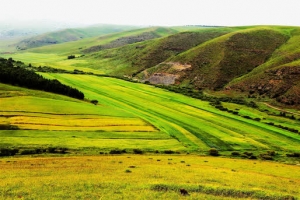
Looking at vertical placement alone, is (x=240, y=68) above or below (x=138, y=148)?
above

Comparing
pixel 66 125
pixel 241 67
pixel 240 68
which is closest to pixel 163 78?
pixel 240 68

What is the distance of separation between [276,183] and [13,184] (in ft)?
98.8

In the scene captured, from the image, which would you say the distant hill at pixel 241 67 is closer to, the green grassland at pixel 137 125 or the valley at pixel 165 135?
the valley at pixel 165 135

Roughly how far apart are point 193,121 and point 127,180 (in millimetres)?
53778

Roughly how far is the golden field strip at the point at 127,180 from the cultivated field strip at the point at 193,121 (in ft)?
71.4

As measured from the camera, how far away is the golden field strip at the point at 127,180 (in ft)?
97.5

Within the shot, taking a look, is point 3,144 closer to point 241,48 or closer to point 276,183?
point 276,183

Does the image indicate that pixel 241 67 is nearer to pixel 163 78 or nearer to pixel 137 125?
pixel 163 78

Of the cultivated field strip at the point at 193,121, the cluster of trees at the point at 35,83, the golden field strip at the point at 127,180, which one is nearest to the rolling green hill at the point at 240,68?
the cultivated field strip at the point at 193,121

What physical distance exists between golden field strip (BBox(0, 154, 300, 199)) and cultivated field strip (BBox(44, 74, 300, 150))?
21.8 metres

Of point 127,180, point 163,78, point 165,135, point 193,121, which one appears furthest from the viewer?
point 163,78

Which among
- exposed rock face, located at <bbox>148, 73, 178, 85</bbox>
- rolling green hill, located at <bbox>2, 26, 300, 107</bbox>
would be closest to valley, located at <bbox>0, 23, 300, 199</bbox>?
exposed rock face, located at <bbox>148, 73, 178, 85</bbox>

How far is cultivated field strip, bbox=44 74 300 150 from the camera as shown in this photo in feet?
232

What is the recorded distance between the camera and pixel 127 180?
112ft
